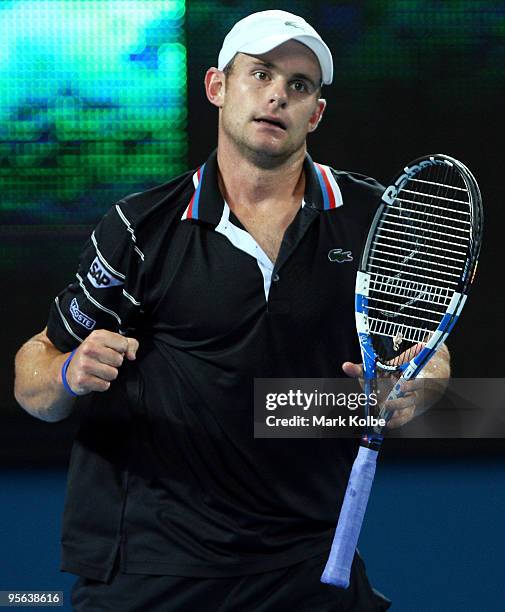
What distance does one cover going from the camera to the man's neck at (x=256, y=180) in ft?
7.72

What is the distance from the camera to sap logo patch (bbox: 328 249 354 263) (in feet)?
7.69

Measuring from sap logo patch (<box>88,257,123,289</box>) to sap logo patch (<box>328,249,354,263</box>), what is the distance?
0.38m

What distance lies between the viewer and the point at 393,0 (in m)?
4.28

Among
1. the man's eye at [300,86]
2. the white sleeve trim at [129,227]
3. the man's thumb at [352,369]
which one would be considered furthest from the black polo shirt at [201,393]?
the man's eye at [300,86]

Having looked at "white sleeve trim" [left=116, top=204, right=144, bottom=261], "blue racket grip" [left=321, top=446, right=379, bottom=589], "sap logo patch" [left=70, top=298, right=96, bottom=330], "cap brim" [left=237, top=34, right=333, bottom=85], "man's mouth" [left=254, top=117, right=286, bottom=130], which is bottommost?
"blue racket grip" [left=321, top=446, right=379, bottom=589]

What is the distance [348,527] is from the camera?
2127 millimetres

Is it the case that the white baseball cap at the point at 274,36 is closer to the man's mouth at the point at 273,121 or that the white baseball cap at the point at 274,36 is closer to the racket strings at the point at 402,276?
the man's mouth at the point at 273,121

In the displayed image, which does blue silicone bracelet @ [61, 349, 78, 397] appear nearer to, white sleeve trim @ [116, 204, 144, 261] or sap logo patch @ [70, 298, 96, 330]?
sap logo patch @ [70, 298, 96, 330]

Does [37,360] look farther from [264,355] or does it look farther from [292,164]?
[292,164]

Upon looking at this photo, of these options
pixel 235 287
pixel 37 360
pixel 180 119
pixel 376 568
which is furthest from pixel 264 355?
pixel 180 119

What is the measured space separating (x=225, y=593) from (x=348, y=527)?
0.90 ft

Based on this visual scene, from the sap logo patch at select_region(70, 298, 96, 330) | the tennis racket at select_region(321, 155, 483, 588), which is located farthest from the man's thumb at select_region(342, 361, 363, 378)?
the sap logo patch at select_region(70, 298, 96, 330)

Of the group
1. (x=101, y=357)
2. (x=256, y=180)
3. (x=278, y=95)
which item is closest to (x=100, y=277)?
(x=101, y=357)

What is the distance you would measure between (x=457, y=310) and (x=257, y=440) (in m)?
0.41
